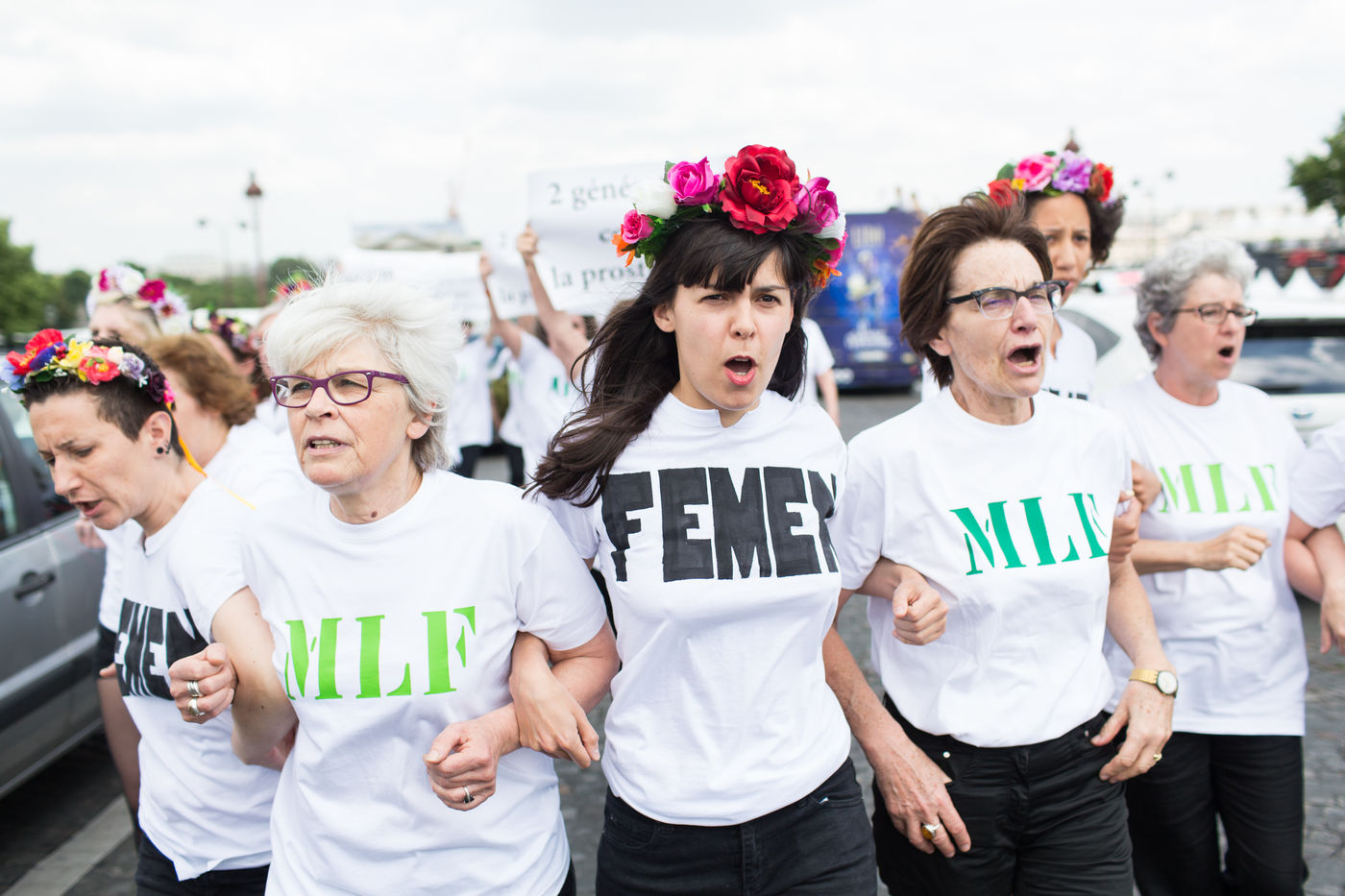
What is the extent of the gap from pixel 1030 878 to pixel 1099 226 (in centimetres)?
221

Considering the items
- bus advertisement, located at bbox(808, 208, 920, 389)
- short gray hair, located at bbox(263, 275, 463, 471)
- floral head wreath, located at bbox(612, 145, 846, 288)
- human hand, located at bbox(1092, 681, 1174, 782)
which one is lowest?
bus advertisement, located at bbox(808, 208, 920, 389)

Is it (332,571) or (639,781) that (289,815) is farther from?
(639,781)

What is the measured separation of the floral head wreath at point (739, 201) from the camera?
1955mm

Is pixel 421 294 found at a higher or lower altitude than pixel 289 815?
higher

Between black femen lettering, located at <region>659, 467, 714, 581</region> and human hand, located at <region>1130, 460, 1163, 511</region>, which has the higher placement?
black femen lettering, located at <region>659, 467, 714, 581</region>

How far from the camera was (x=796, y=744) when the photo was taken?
193cm

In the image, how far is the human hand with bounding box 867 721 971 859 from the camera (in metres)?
2.12

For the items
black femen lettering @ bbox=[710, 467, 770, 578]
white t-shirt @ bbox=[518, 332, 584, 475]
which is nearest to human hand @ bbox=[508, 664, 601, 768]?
black femen lettering @ bbox=[710, 467, 770, 578]

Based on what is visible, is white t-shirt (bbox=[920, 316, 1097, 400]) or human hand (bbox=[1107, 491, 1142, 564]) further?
white t-shirt (bbox=[920, 316, 1097, 400])

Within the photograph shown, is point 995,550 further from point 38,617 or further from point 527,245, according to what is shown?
point 38,617

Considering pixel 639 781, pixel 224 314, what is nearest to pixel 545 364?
pixel 224 314

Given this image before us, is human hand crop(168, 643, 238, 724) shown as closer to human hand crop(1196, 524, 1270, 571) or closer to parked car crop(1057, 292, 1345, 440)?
human hand crop(1196, 524, 1270, 571)

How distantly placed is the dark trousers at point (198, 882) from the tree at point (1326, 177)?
49.9 m

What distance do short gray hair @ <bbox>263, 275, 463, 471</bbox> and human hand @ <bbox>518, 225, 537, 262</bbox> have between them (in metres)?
2.51
